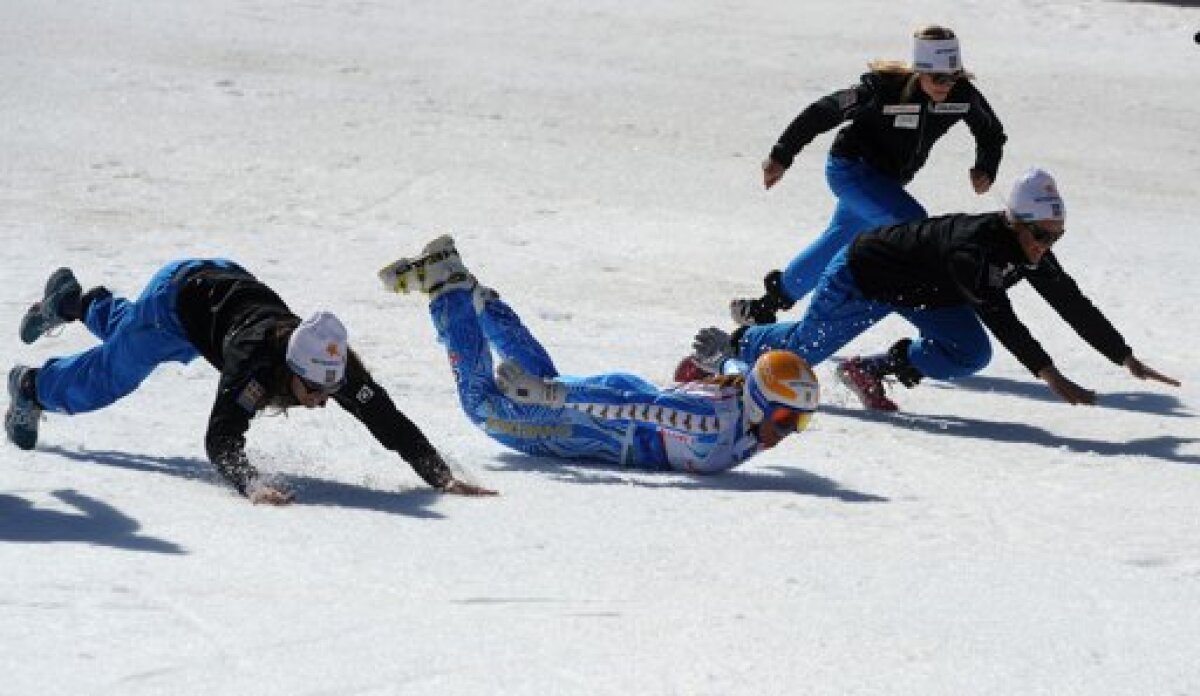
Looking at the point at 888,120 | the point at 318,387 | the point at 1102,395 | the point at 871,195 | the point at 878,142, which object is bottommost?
the point at 1102,395

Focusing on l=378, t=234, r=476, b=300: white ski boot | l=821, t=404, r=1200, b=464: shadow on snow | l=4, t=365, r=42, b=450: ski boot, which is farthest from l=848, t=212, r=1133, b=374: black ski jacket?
l=4, t=365, r=42, b=450: ski boot

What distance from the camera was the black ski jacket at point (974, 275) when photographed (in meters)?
9.02

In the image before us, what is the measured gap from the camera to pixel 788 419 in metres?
8.12

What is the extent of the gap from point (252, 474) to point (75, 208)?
6376 millimetres

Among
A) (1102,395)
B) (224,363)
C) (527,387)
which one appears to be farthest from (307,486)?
(1102,395)

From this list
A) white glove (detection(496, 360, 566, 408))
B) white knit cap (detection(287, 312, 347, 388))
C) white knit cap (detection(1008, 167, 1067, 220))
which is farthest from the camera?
white knit cap (detection(1008, 167, 1067, 220))

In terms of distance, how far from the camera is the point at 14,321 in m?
10.6

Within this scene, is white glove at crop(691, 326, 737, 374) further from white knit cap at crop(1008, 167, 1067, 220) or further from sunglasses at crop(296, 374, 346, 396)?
sunglasses at crop(296, 374, 346, 396)

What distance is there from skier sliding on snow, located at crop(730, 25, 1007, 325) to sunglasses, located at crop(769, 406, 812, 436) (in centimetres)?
240

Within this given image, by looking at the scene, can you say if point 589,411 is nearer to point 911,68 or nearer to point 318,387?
point 318,387

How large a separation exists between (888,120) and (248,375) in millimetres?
4109

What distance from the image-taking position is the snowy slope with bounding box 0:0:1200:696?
601 cm

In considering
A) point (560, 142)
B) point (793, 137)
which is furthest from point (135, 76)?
point (793, 137)

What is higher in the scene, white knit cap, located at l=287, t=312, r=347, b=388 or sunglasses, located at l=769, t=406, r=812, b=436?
white knit cap, located at l=287, t=312, r=347, b=388
